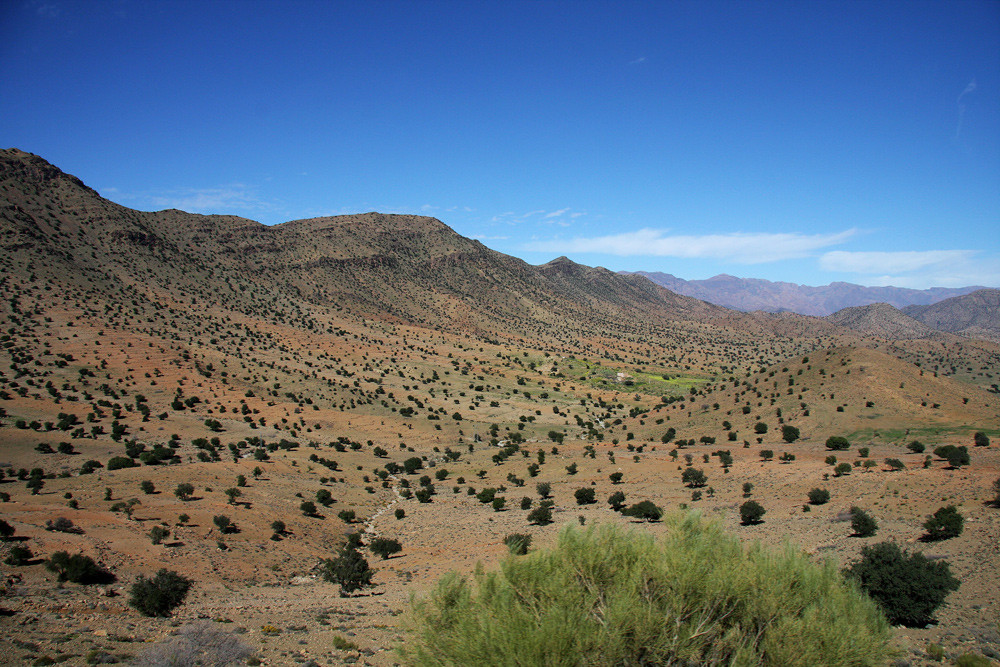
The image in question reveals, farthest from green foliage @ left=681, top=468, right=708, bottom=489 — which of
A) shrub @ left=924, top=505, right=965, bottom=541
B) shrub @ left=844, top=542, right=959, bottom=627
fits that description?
shrub @ left=844, top=542, right=959, bottom=627

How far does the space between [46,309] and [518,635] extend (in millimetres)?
90432

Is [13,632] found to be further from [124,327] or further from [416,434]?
[124,327]

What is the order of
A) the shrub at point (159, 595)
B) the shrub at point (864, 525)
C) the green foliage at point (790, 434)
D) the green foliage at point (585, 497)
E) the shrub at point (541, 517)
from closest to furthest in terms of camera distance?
the shrub at point (159, 595) → the shrub at point (864, 525) → the shrub at point (541, 517) → the green foliage at point (585, 497) → the green foliage at point (790, 434)

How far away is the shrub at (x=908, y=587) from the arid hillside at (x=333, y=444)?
54 centimetres

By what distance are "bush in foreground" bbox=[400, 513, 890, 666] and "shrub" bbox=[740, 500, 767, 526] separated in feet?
59.6

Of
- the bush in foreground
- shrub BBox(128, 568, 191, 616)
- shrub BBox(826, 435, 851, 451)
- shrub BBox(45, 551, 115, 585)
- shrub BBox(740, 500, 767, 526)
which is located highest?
the bush in foreground

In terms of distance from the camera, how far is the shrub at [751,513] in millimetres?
27109

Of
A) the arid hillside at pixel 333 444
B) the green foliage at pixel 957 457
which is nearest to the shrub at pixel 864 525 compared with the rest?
the arid hillside at pixel 333 444

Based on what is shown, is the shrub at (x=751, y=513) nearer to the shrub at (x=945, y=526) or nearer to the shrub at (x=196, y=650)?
the shrub at (x=945, y=526)

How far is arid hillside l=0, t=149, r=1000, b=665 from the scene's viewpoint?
18.2 m

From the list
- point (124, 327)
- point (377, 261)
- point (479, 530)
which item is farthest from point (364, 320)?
point (479, 530)

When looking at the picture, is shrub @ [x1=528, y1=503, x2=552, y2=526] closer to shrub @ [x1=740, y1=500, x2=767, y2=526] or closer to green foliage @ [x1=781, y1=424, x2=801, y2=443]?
shrub @ [x1=740, y1=500, x2=767, y2=526]

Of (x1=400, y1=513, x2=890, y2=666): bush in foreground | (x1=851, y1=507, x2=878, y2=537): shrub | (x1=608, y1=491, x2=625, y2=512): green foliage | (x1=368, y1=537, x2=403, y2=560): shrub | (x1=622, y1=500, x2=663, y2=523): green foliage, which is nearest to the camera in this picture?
(x1=400, y1=513, x2=890, y2=666): bush in foreground

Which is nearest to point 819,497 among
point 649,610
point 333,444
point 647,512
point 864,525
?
point 864,525
